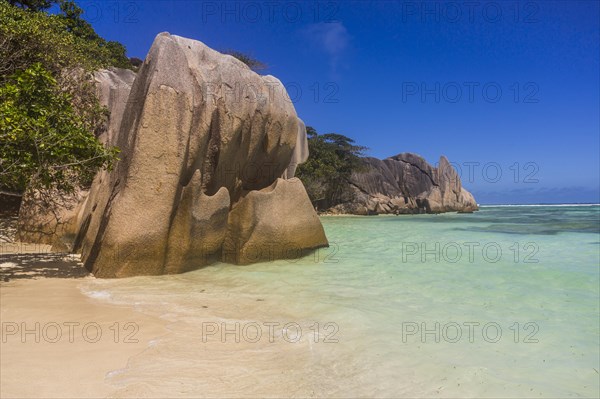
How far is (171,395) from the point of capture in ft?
7.48

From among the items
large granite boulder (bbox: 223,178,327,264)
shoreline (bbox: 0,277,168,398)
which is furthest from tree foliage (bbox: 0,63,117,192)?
large granite boulder (bbox: 223,178,327,264)

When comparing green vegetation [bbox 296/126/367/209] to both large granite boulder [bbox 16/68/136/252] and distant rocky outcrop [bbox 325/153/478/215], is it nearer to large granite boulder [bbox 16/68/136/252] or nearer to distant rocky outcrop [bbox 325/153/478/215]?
distant rocky outcrop [bbox 325/153/478/215]

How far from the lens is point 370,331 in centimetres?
374

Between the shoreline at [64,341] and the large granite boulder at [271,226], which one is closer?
the shoreline at [64,341]

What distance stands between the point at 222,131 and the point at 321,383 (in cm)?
533

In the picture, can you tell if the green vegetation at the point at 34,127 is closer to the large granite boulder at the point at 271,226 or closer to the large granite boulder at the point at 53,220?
the large granite boulder at the point at 53,220

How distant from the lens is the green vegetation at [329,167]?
2806 cm

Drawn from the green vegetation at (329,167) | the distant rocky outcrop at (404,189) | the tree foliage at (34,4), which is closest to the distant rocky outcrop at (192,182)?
the tree foliage at (34,4)

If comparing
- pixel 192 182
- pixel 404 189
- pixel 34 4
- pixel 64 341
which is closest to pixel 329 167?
pixel 404 189

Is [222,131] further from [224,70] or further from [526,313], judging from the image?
[526,313]

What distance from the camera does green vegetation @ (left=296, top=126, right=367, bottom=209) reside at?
92.1ft

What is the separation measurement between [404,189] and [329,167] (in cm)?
1311

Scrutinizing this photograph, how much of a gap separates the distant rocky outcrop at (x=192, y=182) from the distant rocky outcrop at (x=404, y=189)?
25.5 metres

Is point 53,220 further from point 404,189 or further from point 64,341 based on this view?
point 404,189
